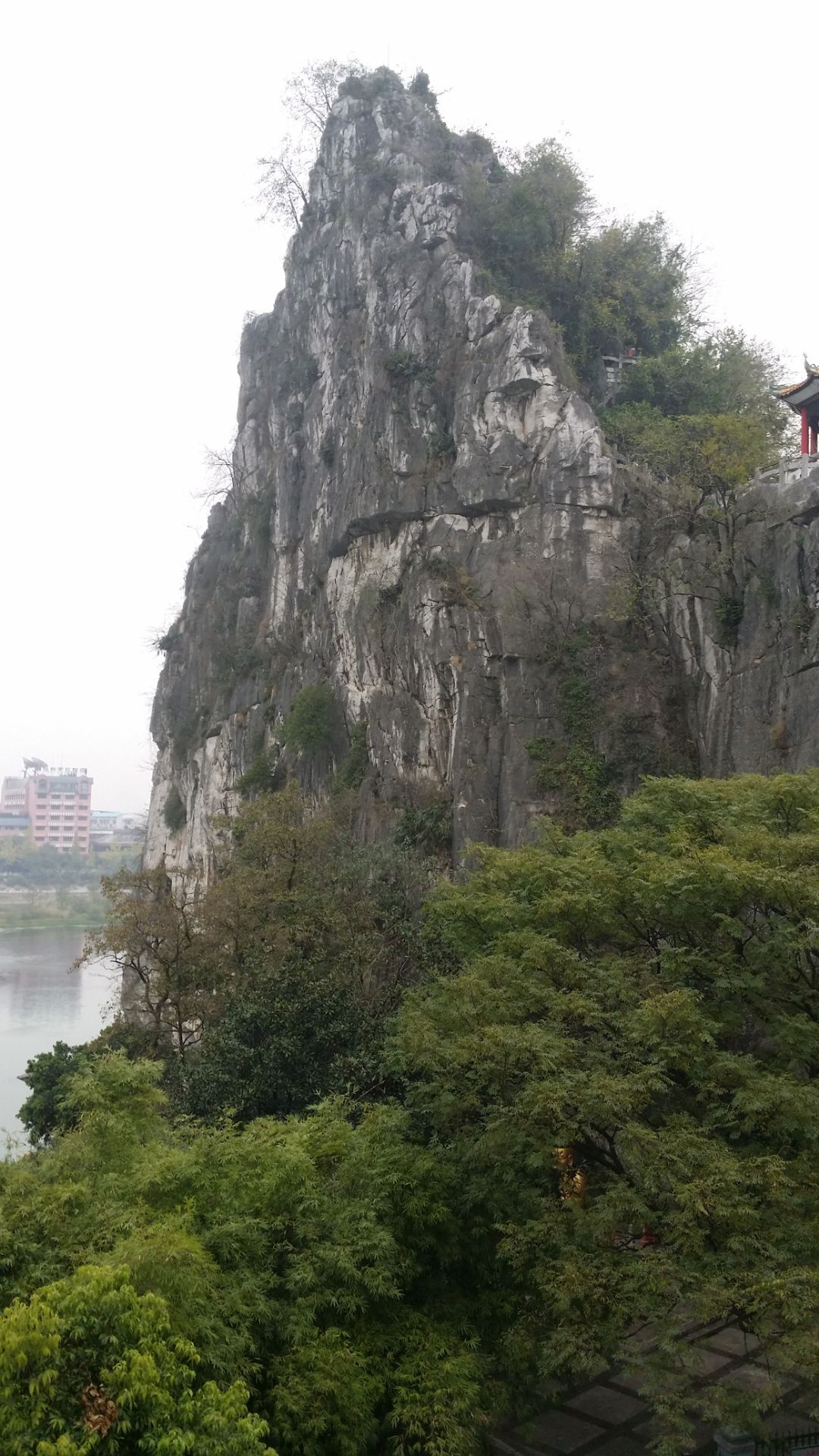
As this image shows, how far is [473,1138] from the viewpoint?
35.0 ft

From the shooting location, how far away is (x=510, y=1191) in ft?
33.4

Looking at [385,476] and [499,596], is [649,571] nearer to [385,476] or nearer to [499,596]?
[499,596]

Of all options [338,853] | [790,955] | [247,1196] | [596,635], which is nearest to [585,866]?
[790,955]

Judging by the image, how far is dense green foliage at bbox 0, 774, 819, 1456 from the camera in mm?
7766

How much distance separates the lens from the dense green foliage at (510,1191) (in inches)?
306

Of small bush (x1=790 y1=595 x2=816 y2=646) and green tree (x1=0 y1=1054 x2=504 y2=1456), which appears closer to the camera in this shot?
green tree (x1=0 y1=1054 x2=504 y2=1456)

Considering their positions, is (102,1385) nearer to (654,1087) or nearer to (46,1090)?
(654,1087)

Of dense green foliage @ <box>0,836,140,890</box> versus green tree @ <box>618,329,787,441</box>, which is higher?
green tree @ <box>618,329,787,441</box>

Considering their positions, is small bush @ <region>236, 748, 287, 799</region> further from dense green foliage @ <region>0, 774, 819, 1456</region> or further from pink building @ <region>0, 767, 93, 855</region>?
pink building @ <region>0, 767, 93, 855</region>

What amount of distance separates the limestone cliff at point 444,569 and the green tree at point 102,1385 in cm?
1299

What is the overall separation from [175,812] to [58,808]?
98.5 metres

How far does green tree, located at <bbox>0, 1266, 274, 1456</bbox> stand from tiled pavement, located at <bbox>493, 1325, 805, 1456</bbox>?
4.50 m

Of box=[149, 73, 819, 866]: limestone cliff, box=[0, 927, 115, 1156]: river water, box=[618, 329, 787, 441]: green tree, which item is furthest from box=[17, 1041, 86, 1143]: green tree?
box=[618, 329, 787, 441]: green tree

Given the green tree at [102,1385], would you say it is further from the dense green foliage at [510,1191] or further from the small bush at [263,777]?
the small bush at [263,777]
